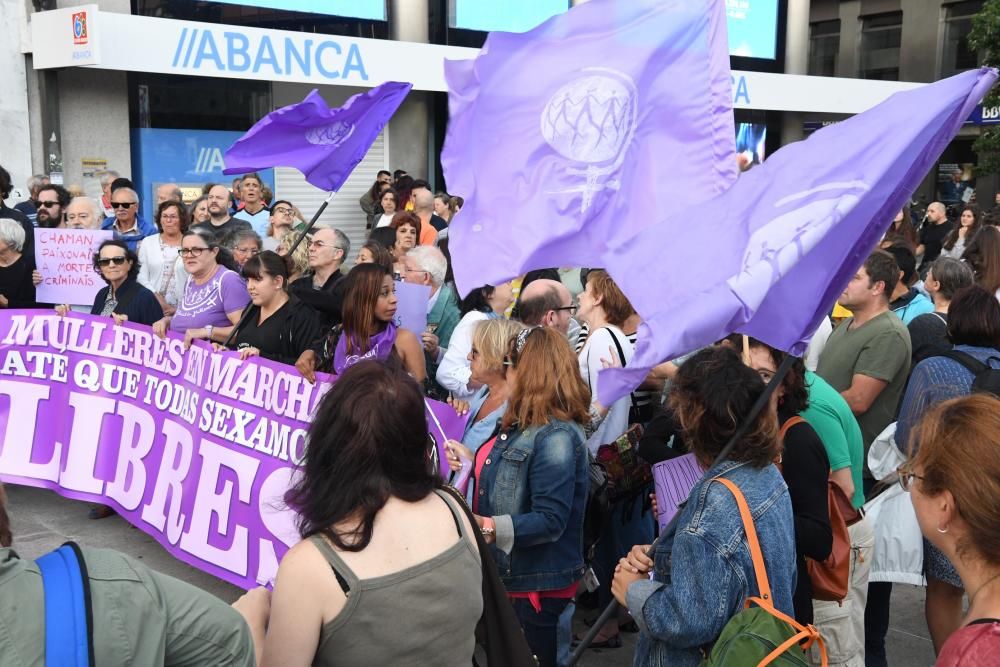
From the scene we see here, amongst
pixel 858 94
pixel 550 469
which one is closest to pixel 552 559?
pixel 550 469

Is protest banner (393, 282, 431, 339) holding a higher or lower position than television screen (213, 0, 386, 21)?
lower

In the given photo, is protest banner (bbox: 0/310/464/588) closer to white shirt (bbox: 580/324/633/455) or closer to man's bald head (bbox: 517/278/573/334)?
white shirt (bbox: 580/324/633/455)

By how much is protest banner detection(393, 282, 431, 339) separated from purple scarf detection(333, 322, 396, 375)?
21 centimetres

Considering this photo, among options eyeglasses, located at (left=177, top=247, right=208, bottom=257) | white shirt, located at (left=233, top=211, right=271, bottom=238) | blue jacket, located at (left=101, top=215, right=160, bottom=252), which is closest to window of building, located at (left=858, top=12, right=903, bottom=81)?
white shirt, located at (left=233, top=211, right=271, bottom=238)

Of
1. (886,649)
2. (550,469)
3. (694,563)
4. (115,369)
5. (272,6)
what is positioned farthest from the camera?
(272,6)

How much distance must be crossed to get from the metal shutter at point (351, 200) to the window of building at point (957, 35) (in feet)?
71.4

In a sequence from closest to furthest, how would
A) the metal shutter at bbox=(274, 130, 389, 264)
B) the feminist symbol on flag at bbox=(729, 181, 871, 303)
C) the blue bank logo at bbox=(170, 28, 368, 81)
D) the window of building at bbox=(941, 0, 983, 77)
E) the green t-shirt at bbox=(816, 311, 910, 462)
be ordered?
the feminist symbol on flag at bbox=(729, 181, 871, 303) → the green t-shirt at bbox=(816, 311, 910, 462) → the blue bank logo at bbox=(170, 28, 368, 81) → the metal shutter at bbox=(274, 130, 389, 264) → the window of building at bbox=(941, 0, 983, 77)

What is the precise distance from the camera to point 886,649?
5.03 m

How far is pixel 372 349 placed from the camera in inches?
202

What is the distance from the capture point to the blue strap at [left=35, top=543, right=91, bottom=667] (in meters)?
1.64

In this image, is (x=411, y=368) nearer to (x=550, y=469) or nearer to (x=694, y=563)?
(x=550, y=469)

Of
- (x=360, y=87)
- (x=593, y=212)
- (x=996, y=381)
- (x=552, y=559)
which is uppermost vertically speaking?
(x=360, y=87)

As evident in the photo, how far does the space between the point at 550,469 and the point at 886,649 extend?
251 cm

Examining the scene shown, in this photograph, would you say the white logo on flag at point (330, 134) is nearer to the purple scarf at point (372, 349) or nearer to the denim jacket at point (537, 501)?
the purple scarf at point (372, 349)
